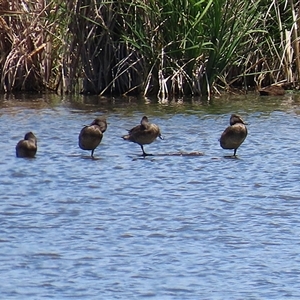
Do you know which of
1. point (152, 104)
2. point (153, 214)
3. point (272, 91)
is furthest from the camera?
point (272, 91)

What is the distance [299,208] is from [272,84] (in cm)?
848

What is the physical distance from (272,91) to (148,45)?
83.8 inches

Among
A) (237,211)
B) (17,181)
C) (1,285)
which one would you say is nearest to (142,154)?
(17,181)

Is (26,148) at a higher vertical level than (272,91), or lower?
lower

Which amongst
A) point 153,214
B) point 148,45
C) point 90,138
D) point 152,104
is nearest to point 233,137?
point 90,138

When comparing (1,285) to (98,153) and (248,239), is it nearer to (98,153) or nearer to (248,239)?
(248,239)

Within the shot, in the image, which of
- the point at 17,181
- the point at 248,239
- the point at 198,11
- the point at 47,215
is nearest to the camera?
the point at 248,239

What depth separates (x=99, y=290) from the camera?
20.4 ft

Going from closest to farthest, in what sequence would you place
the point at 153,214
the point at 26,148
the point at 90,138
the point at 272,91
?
the point at 153,214 < the point at 26,148 < the point at 90,138 < the point at 272,91

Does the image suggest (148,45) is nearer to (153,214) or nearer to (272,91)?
(272,91)

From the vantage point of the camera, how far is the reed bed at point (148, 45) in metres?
15.4

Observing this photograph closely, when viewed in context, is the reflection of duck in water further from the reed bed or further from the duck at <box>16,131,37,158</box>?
the duck at <box>16,131,37,158</box>

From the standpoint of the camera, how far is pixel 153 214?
8211 mm

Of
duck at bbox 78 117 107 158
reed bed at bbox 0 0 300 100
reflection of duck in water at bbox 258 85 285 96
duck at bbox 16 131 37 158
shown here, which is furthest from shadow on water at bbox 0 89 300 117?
duck at bbox 16 131 37 158
